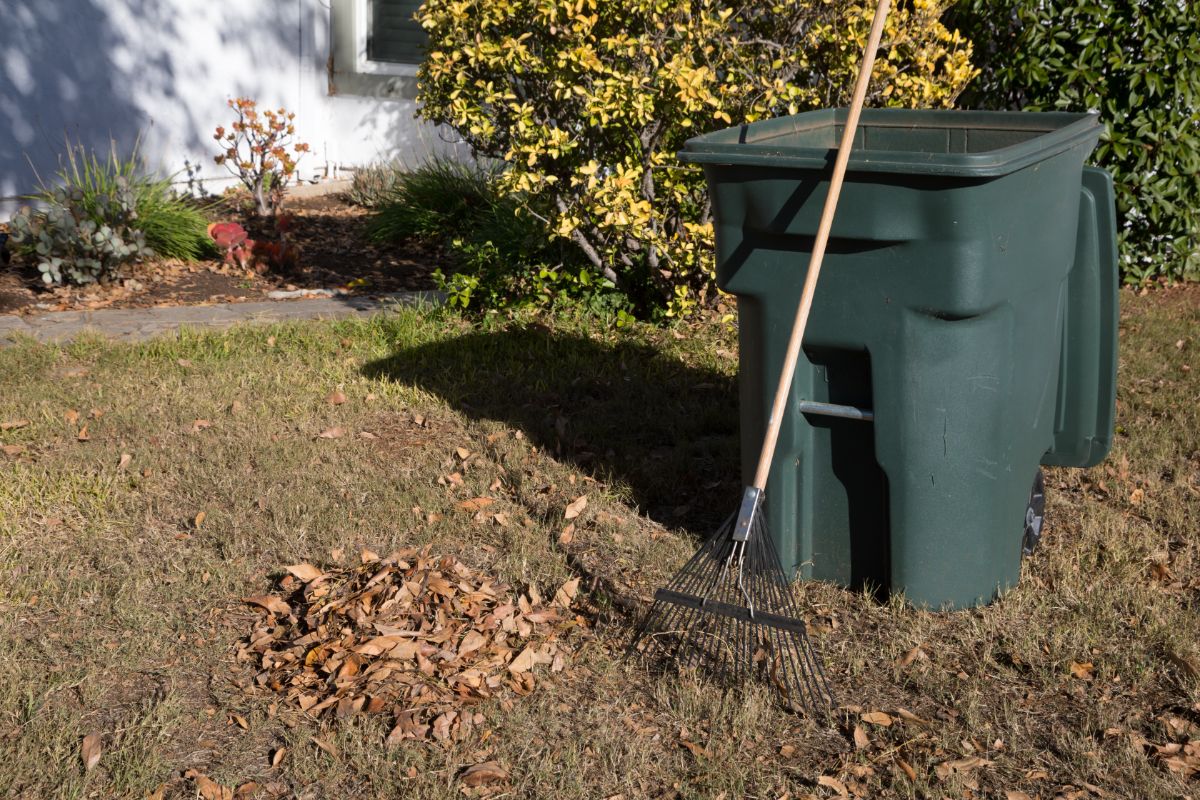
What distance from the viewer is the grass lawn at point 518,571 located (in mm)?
3076

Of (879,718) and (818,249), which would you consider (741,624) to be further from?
(818,249)

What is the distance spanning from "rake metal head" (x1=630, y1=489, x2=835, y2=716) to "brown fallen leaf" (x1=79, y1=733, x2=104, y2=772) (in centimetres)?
149

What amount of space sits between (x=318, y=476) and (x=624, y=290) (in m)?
2.68

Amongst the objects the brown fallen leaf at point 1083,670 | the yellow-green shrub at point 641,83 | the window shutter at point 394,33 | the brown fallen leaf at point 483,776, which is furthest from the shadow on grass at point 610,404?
the window shutter at point 394,33

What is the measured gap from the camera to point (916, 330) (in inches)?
135

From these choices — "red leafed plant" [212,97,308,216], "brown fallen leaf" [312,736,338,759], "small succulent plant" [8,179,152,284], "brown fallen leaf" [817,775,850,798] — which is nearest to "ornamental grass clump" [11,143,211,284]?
"small succulent plant" [8,179,152,284]

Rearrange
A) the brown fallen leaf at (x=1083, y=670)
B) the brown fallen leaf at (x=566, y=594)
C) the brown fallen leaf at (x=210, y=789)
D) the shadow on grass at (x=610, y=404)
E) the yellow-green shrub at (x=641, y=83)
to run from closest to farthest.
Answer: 1. the brown fallen leaf at (x=210, y=789)
2. the brown fallen leaf at (x=1083, y=670)
3. the brown fallen leaf at (x=566, y=594)
4. the shadow on grass at (x=610, y=404)
5. the yellow-green shrub at (x=641, y=83)

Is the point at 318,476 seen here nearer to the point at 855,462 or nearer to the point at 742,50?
the point at 855,462

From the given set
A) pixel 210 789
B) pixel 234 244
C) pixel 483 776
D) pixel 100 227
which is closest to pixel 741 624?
pixel 483 776

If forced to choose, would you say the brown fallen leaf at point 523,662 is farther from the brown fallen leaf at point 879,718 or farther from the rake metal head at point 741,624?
the brown fallen leaf at point 879,718

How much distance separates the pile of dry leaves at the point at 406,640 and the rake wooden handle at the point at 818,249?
0.87m

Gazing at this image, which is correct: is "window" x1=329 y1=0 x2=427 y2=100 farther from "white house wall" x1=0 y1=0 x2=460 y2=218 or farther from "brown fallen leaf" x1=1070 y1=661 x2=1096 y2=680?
"brown fallen leaf" x1=1070 y1=661 x2=1096 y2=680

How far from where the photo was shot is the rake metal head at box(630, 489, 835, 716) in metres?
3.33

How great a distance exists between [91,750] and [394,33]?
28.6 ft
